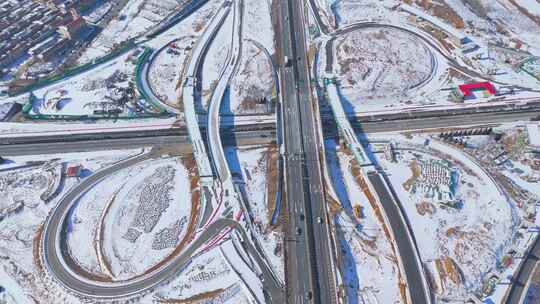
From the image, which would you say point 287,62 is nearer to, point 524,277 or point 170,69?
point 170,69

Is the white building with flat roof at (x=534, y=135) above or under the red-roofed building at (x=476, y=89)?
under

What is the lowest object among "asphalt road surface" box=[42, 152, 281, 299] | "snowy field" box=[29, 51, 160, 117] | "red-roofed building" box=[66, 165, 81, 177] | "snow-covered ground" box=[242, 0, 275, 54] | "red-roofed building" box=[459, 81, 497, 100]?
"asphalt road surface" box=[42, 152, 281, 299]

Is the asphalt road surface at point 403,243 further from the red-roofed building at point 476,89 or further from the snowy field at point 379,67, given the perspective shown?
the red-roofed building at point 476,89

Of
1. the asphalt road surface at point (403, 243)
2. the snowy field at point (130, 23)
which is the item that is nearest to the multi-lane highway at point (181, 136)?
the asphalt road surface at point (403, 243)

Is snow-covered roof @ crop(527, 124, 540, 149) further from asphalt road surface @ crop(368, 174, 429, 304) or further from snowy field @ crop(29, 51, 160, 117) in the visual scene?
snowy field @ crop(29, 51, 160, 117)

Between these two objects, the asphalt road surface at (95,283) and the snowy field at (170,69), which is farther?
the snowy field at (170,69)

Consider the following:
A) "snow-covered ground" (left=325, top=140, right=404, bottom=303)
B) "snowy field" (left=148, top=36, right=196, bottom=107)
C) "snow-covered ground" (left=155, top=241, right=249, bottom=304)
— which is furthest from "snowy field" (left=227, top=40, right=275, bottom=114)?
"snow-covered ground" (left=155, top=241, right=249, bottom=304)
